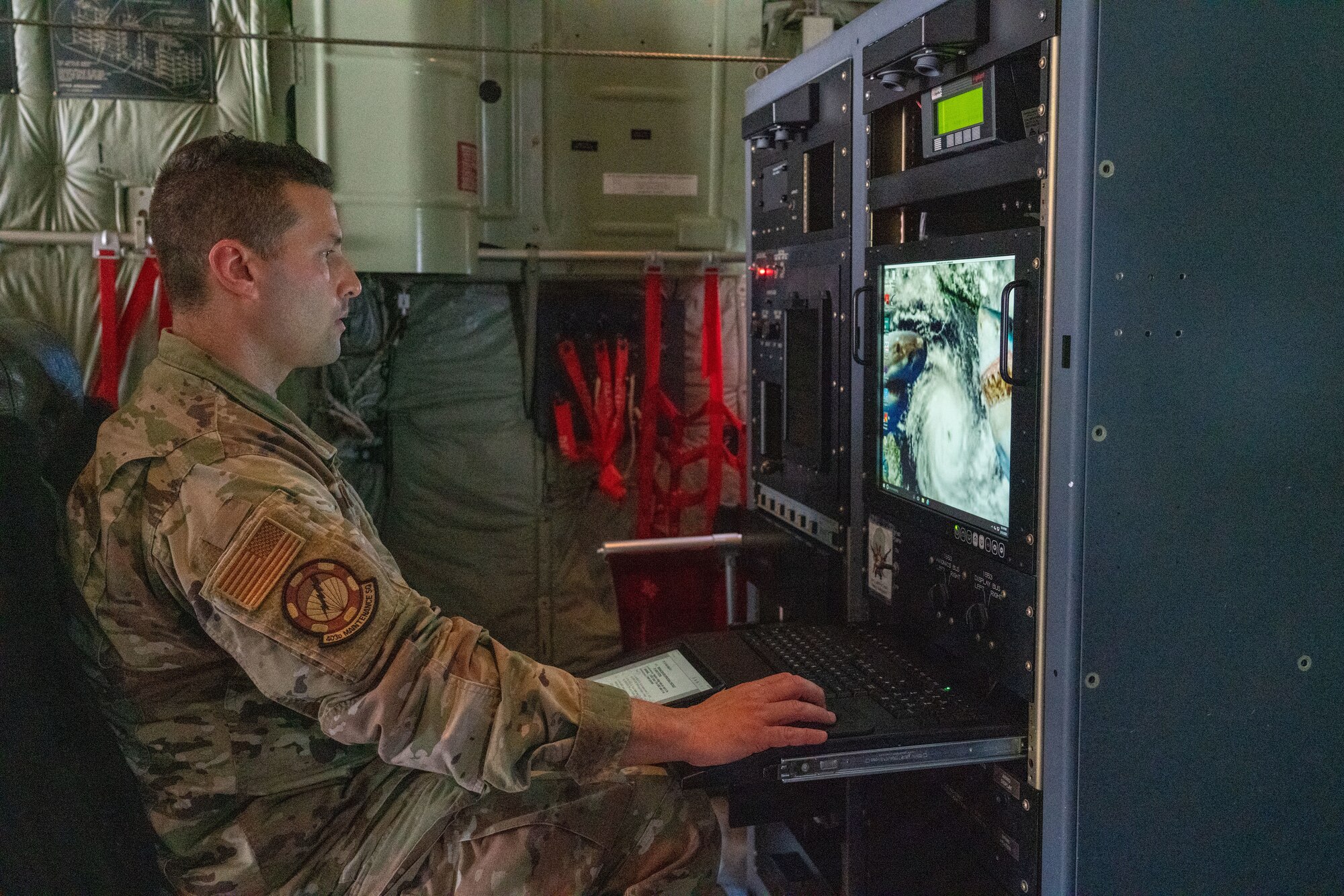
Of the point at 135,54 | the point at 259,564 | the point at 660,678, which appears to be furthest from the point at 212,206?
A: the point at 135,54

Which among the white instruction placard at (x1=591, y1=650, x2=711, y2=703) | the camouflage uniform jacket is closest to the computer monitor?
the white instruction placard at (x1=591, y1=650, x2=711, y2=703)

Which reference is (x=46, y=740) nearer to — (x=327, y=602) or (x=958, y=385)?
(x=327, y=602)

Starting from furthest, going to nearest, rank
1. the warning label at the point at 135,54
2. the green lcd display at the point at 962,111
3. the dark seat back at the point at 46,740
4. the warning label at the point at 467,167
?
the warning label at the point at 467,167, the warning label at the point at 135,54, the green lcd display at the point at 962,111, the dark seat back at the point at 46,740

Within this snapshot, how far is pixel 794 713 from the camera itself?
1547 millimetres

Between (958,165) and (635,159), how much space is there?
2.09 metres

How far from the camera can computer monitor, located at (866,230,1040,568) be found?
5.10 ft

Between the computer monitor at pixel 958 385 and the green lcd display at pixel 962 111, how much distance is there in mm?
168

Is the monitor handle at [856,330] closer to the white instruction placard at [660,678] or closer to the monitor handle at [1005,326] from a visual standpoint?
the monitor handle at [1005,326]

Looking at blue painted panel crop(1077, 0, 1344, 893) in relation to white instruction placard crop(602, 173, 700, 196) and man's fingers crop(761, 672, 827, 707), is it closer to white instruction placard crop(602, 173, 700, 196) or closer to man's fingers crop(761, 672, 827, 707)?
man's fingers crop(761, 672, 827, 707)

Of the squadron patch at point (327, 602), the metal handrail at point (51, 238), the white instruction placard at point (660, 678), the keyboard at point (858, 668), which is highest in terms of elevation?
the metal handrail at point (51, 238)

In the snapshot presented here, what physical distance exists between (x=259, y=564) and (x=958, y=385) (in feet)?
3.49

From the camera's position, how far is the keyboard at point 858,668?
165cm

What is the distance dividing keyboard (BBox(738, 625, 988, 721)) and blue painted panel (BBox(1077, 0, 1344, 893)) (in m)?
0.22

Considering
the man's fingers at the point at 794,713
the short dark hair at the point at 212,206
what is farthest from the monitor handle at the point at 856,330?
the short dark hair at the point at 212,206
